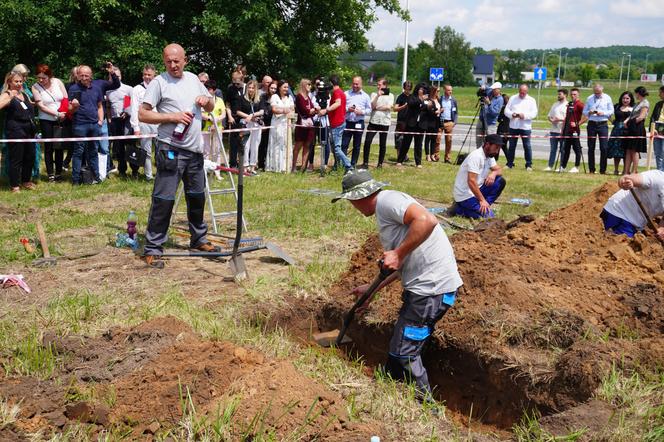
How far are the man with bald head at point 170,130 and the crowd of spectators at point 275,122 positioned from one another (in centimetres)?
283

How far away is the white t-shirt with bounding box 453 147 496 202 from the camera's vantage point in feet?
31.2

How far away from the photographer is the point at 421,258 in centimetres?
461

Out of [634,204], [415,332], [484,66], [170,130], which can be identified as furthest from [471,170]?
[484,66]

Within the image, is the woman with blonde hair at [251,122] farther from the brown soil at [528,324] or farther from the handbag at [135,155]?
the brown soil at [528,324]

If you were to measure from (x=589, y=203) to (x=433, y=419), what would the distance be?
5176 mm

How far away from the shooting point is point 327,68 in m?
19.5

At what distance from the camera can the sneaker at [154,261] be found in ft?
22.7

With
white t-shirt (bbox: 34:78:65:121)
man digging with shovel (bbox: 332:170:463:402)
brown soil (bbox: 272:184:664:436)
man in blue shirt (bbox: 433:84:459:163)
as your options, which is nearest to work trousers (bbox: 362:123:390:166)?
man in blue shirt (bbox: 433:84:459:163)

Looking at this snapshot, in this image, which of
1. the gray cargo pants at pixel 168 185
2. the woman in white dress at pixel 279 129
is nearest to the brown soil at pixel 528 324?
the gray cargo pants at pixel 168 185

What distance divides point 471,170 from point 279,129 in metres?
5.59

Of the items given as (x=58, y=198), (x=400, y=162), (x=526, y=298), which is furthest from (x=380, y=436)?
(x=400, y=162)

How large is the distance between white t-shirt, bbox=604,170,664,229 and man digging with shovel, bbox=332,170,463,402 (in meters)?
3.37

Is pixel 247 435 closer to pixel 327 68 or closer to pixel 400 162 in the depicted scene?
pixel 400 162

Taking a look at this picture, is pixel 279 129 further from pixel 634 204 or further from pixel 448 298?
pixel 448 298
